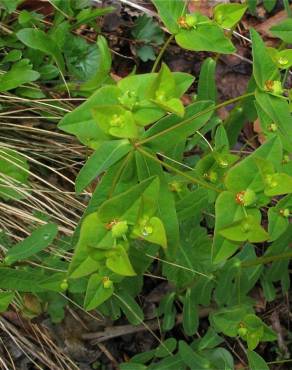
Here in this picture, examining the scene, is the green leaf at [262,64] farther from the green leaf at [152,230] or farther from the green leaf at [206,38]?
the green leaf at [152,230]

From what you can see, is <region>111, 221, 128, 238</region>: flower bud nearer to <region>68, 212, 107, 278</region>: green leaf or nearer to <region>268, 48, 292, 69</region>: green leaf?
<region>68, 212, 107, 278</region>: green leaf

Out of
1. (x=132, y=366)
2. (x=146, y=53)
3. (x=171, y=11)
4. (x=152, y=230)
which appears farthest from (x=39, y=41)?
(x=132, y=366)

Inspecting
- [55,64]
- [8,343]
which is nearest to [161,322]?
[8,343]

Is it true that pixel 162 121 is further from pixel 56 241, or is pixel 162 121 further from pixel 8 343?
pixel 8 343

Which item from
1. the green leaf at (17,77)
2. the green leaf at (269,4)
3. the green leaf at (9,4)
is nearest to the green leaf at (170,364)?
the green leaf at (17,77)

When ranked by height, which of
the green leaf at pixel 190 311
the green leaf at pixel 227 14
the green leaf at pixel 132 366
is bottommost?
the green leaf at pixel 132 366

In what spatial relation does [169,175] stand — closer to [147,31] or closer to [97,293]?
[97,293]

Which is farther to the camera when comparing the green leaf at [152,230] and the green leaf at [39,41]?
the green leaf at [39,41]
